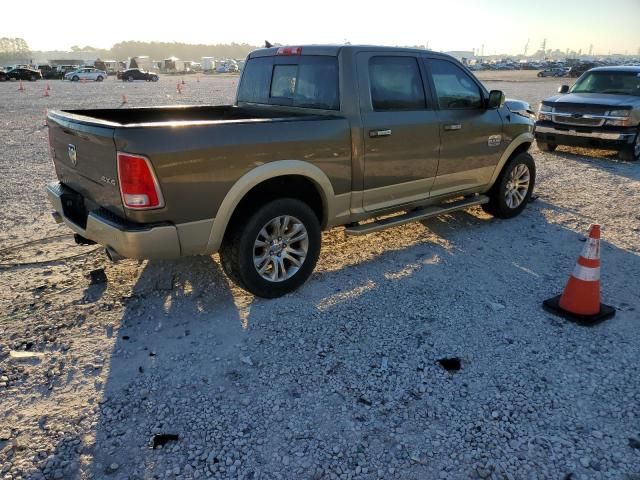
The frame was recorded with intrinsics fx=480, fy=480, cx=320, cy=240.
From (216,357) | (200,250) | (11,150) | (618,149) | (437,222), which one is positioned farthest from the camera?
(11,150)

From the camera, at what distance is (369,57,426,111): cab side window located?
4.41 metres

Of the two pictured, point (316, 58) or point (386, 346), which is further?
point (316, 58)

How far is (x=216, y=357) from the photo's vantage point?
335 centimetres

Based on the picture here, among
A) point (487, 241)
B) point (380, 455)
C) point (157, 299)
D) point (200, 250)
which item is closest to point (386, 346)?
point (380, 455)

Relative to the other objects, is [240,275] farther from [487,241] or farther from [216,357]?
[487,241]

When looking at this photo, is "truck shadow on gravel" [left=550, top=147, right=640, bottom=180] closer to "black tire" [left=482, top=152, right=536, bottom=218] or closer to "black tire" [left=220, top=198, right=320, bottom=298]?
"black tire" [left=482, top=152, right=536, bottom=218]

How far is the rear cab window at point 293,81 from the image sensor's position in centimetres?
432

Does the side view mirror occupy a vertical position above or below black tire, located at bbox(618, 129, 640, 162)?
above

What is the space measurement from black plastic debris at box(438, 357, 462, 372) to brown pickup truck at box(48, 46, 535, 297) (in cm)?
147

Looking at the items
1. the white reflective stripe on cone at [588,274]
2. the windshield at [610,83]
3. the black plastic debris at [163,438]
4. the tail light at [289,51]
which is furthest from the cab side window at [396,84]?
the windshield at [610,83]

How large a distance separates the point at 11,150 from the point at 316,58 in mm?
8842

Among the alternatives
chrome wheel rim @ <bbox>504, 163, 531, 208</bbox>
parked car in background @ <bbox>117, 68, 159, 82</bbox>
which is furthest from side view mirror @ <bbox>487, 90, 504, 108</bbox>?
parked car in background @ <bbox>117, 68, 159, 82</bbox>

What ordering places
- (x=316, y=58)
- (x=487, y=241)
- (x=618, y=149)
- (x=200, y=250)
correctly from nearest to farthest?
(x=200, y=250) < (x=316, y=58) < (x=487, y=241) < (x=618, y=149)

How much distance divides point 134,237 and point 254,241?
3.11 ft
